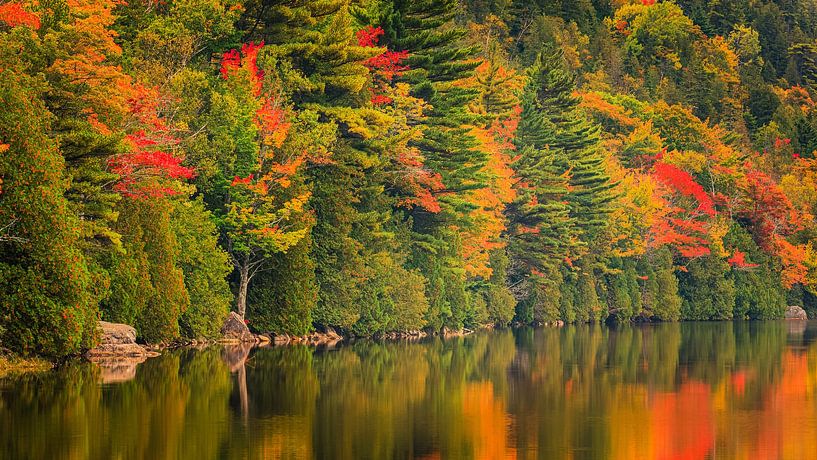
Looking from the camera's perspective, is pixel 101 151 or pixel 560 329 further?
pixel 560 329

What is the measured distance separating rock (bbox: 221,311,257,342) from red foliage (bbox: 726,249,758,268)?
191 ft

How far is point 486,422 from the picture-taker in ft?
93.6

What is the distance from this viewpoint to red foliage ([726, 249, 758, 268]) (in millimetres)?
105188

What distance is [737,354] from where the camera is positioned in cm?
5575

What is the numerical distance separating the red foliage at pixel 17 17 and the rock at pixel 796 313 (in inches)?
3260

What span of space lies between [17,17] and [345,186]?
72.3 feet

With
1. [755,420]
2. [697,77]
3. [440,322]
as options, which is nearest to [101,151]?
[755,420]

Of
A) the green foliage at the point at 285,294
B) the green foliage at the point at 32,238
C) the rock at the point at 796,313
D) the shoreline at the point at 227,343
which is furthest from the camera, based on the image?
the rock at the point at 796,313

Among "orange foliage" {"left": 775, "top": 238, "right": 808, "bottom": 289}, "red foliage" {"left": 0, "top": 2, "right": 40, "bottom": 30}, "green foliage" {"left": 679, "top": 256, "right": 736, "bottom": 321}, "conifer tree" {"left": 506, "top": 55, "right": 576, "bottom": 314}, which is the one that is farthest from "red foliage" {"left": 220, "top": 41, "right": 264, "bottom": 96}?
"orange foliage" {"left": 775, "top": 238, "right": 808, "bottom": 289}

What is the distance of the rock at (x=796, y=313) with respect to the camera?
11131 centimetres

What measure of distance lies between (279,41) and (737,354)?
24095 millimetres

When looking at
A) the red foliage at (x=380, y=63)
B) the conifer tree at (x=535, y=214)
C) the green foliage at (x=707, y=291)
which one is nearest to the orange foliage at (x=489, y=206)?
the conifer tree at (x=535, y=214)

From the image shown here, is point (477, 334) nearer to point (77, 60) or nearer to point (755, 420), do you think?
point (77, 60)

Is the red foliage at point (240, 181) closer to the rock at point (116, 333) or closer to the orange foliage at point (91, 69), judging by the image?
the rock at point (116, 333)
